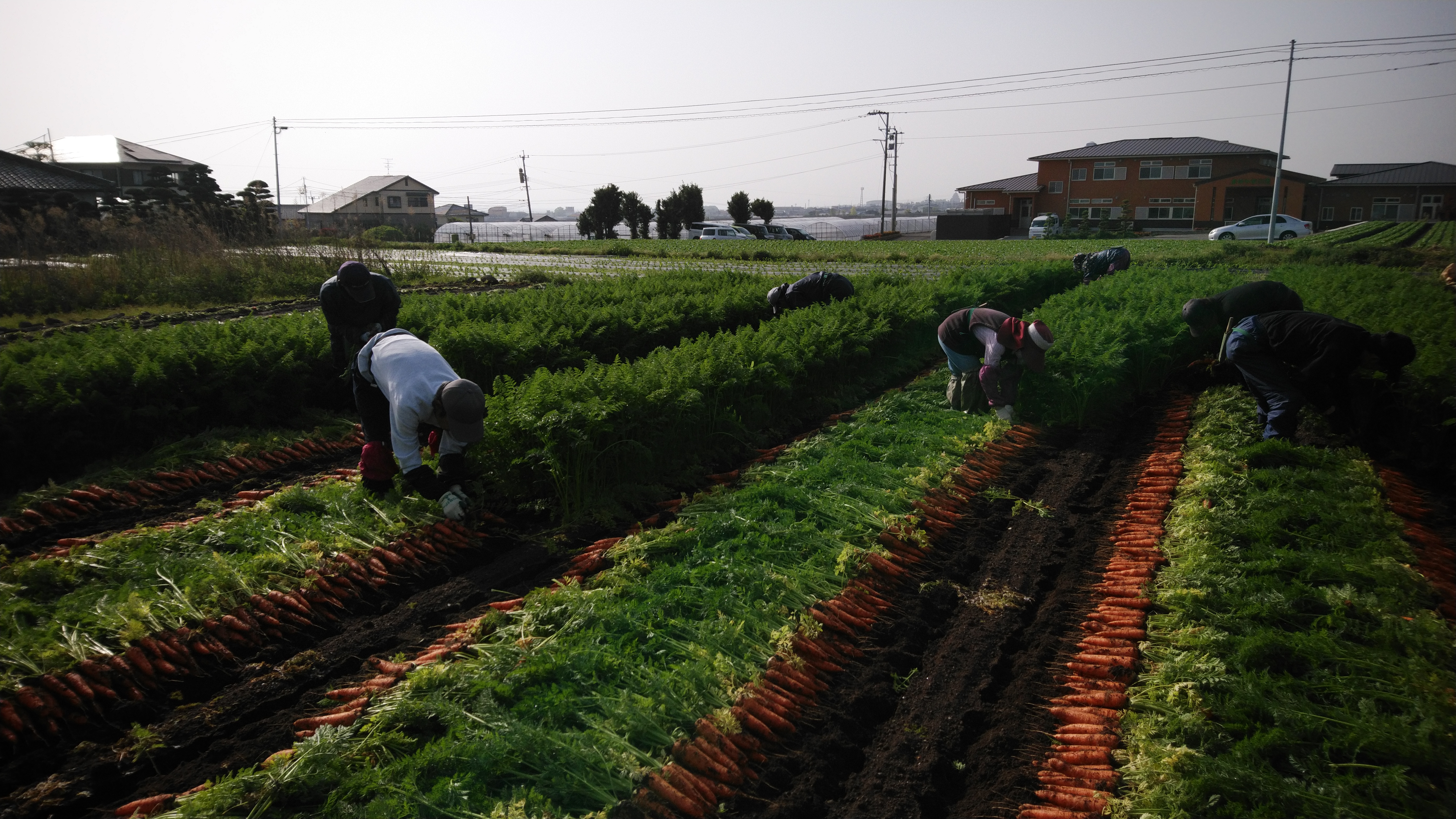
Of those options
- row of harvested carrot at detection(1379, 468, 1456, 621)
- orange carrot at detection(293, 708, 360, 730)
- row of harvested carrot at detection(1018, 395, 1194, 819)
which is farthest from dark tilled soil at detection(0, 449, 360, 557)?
row of harvested carrot at detection(1379, 468, 1456, 621)

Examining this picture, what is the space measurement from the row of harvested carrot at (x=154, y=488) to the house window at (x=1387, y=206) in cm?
6812

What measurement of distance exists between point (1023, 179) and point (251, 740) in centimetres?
6953

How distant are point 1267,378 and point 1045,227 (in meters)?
45.4

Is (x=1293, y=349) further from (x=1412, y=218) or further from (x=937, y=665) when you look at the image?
(x=1412, y=218)

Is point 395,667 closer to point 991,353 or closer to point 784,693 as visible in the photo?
point 784,693

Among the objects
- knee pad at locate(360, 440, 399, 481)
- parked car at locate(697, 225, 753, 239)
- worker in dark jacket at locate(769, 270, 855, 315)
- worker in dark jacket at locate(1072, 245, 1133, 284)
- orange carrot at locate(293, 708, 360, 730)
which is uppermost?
parked car at locate(697, 225, 753, 239)

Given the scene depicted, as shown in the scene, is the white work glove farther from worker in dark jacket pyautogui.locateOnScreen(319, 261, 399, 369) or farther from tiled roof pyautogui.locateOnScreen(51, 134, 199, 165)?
tiled roof pyautogui.locateOnScreen(51, 134, 199, 165)

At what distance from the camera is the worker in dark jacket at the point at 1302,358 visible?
22.7 ft

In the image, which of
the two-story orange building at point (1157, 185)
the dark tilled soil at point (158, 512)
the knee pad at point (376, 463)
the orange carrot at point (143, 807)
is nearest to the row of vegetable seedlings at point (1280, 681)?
the orange carrot at point (143, 807)

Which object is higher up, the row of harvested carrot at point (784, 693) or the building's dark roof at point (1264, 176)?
the building's dark roof at point (1264, 176)

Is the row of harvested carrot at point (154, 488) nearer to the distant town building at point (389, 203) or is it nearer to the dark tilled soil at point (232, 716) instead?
the dark tilled soil at point (232, 716)

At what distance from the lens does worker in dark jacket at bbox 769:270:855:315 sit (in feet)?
41.7

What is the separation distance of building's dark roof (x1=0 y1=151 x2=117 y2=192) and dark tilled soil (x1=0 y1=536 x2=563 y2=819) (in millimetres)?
32024

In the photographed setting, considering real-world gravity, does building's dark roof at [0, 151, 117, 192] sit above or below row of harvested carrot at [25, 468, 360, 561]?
above
